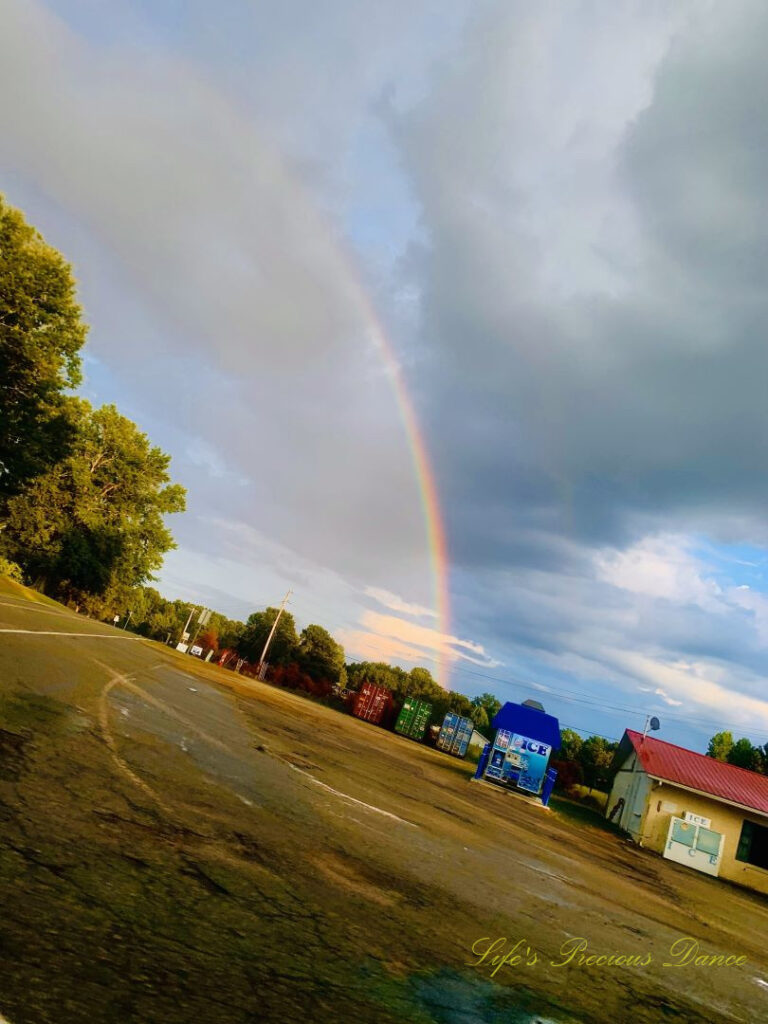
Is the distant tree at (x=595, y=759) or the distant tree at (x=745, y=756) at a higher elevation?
the distant tree at (x=745, y=756)

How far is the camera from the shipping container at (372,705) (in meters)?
55.0

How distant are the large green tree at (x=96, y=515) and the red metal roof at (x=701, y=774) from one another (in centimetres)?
3678

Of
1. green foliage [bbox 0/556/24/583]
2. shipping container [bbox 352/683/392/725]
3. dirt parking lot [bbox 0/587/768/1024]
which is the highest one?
dirt parking lot [bbox 0/587/768/1024]

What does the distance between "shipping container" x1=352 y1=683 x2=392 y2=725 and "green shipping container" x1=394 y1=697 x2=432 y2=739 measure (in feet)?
11.9

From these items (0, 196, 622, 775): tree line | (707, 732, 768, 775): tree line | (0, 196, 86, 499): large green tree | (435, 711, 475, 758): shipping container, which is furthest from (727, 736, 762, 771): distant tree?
(0, 196, 86, 499): large green tree

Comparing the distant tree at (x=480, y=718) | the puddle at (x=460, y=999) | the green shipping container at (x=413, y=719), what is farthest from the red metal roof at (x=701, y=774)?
the distant tree at (x=480, y=718)

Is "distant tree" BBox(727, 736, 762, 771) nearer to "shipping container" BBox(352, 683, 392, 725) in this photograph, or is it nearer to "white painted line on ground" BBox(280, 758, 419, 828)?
"shipping container" BBox(352, 683, 392, 725)

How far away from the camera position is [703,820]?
23953 mm

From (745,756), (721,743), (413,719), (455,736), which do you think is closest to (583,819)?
(455,736)

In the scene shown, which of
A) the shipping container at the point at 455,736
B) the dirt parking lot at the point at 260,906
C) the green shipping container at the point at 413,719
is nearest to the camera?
the dirt parking lot at the point at 260,906

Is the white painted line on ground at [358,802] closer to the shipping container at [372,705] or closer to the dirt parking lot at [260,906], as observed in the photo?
the dirt parking lot at [260,906]

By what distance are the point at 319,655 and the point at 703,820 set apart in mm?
72388

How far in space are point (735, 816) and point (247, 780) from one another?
25349mm

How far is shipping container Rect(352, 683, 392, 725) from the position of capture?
180ft
